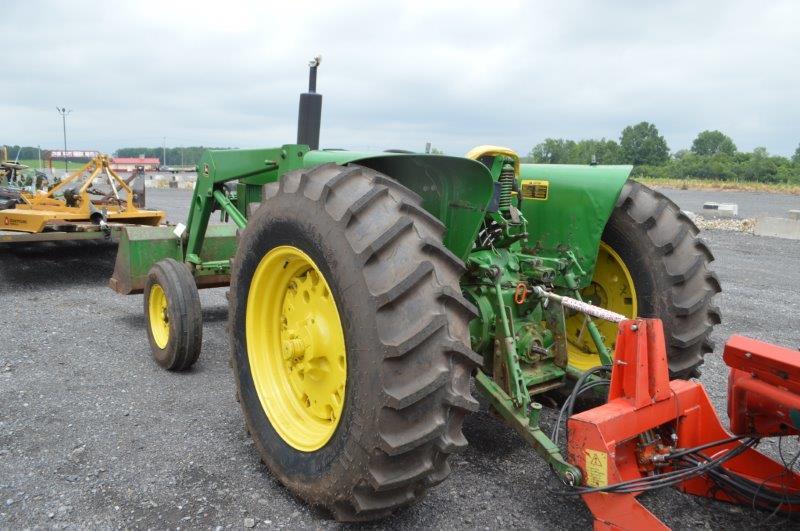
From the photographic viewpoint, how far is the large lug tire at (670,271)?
3221 mm

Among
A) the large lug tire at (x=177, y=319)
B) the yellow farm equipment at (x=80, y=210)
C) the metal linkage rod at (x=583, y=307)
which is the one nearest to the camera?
the metal linkage rod at (x=583, y=307)

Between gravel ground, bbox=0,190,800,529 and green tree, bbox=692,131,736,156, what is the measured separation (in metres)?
75.7

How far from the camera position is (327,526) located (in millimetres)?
Result: 2492

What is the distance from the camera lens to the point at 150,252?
17.0 feet

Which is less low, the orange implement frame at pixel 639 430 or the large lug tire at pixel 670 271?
the large lug tire at pixel 670 271

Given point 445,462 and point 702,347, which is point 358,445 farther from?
point 702,347

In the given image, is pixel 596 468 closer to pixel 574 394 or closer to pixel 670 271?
pixel 574 394

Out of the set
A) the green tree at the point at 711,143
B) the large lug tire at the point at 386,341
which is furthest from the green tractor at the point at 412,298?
the green tree at the point at 711,143

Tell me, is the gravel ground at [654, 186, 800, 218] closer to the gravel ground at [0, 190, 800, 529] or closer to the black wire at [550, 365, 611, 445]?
the gravel ground at [0, 190, 800, 529]

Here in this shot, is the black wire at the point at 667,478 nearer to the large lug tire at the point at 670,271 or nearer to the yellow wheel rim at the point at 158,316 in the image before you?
the large lug tire at the point at 670,271

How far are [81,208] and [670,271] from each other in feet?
24.5

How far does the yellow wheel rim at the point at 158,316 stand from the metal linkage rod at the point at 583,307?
2778 millimetres

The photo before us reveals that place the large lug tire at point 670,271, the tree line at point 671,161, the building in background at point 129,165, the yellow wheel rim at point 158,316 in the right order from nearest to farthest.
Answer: the large lug tire at point 670,271 < the yellow wheel rim at point 158,316 < the building in background at point 129,165 < the tree line at point 671,161

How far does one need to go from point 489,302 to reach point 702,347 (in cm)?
125
